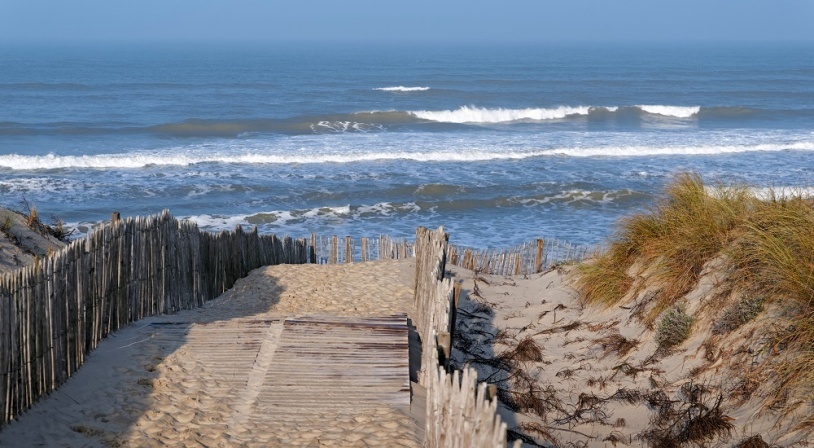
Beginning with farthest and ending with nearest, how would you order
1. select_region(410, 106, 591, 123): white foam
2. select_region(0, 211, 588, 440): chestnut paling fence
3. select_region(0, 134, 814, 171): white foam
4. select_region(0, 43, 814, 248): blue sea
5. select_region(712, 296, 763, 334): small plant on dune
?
1. select_region(410, 106, 591, 123): white foam
2. select_region(0, 134, 814, 171): white foam
3. select_region(0, 43, 814, 248): blue sea
4. select_region(712, 296, 763, 334): small plant on dune
5. select_region(0, 211, 588, 440): chestnut paling fence

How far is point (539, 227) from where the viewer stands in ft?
59.2

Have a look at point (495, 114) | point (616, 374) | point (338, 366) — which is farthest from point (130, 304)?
point (495, 114)

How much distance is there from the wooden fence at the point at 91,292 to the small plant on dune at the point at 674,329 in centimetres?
453

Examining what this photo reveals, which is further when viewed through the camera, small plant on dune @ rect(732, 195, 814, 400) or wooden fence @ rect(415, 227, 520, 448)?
small plant on dune @ rect(732, 195, 814, 400)

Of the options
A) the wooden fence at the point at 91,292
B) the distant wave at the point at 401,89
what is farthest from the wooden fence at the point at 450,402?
the distant wave at the point at 401,89

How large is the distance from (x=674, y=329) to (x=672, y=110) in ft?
118

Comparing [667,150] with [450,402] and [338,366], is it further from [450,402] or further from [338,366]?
[450,402]

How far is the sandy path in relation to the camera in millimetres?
5250

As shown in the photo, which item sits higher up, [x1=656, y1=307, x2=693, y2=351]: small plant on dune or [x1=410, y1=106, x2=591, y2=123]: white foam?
[x1=410, y1=106, x2=591, y2=123]: white foam

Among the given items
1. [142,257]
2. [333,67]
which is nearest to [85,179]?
[142,257]

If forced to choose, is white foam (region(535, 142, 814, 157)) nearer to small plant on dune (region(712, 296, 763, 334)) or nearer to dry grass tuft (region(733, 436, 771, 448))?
small plant on dune (region(712, 296, 763, 334))

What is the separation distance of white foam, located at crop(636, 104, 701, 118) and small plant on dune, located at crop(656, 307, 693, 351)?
115 ft

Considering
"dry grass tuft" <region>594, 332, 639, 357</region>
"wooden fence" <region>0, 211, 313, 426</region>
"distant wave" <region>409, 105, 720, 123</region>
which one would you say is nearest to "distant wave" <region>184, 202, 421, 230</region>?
"wooden fence" <region>0, 211, 313, 426</region>

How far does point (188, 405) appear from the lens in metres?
5.80
